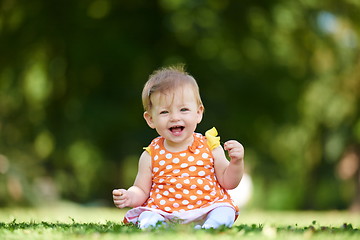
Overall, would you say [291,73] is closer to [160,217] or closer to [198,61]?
[198,61]

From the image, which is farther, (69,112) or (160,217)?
(69,112)

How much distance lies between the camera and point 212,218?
15.8 ft

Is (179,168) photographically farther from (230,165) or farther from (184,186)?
(230,165)

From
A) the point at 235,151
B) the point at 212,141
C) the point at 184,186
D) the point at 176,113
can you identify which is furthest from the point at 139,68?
the point at 235,151

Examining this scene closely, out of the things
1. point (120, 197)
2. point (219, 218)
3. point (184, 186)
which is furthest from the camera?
point (184, 186)

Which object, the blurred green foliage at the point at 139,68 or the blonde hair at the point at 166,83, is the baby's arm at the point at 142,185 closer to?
the blonde hair at the point at 166,83

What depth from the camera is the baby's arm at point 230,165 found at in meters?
4.91

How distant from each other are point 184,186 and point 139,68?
14.1 meters

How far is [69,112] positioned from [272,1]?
645 cm

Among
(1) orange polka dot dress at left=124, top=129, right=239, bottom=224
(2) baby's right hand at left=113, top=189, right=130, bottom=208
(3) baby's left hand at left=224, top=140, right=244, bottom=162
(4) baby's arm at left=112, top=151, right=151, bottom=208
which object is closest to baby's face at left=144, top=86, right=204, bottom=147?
(1) orange polka dot dress at left=124, top=129, right=239, bottom=224

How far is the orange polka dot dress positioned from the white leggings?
0.05 meters

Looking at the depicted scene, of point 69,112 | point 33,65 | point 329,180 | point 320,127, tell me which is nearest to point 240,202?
point 69,112

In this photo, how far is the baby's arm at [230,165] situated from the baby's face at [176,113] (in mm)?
300

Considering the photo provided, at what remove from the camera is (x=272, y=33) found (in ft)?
66.8
